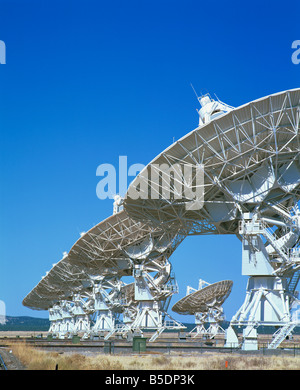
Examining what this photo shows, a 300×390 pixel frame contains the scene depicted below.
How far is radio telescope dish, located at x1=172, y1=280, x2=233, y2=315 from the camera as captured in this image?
65869 millimetres

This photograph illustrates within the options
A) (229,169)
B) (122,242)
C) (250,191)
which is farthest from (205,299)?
(229,169)

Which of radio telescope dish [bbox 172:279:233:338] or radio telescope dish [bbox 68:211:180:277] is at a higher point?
radio telescope dish [bbox 68:211:180:277]

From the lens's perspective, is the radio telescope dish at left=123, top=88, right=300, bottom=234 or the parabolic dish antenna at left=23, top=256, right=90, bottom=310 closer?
the radio telescope dish at left=123, top=88, right=300, bottom=234

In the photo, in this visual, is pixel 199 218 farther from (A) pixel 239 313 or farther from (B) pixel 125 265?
(B) pixel 125 265

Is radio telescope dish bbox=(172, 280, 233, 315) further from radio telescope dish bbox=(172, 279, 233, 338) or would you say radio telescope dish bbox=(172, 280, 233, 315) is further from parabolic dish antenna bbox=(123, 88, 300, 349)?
parabolic dish antenna bbox=(123, 88, 300, 349)

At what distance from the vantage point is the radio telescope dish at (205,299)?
65.9 m

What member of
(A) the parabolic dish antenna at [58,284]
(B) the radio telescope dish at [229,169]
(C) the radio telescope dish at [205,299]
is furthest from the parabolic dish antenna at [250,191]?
(A) the parabolic dish antenna at [58,284]

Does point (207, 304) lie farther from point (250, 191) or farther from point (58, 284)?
point (250, 191)

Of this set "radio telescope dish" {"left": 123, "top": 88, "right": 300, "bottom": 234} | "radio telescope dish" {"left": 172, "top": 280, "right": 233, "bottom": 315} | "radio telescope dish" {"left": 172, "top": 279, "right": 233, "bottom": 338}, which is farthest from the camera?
"radio telescope dish" {"left": 172, "top": 279, "right": 233, "bottom": 338}

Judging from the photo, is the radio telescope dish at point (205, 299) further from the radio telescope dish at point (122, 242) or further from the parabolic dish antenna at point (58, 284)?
the radio telescope dish at point (122, 242)

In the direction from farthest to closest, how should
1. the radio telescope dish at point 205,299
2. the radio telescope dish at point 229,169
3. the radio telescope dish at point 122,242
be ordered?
the radio telescope dish at point 205,299 → the radio telescope dish at point 122,242 → the radio telescope dish at point 229,169

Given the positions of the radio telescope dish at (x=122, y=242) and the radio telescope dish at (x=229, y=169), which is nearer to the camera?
the radio telescope dish at (x=229, y=169)

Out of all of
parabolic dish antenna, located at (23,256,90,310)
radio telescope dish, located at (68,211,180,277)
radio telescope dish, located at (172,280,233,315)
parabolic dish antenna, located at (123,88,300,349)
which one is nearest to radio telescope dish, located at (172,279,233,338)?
radio telescope dish, located at (172,280,233,315)

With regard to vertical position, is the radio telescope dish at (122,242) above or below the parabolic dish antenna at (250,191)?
above
